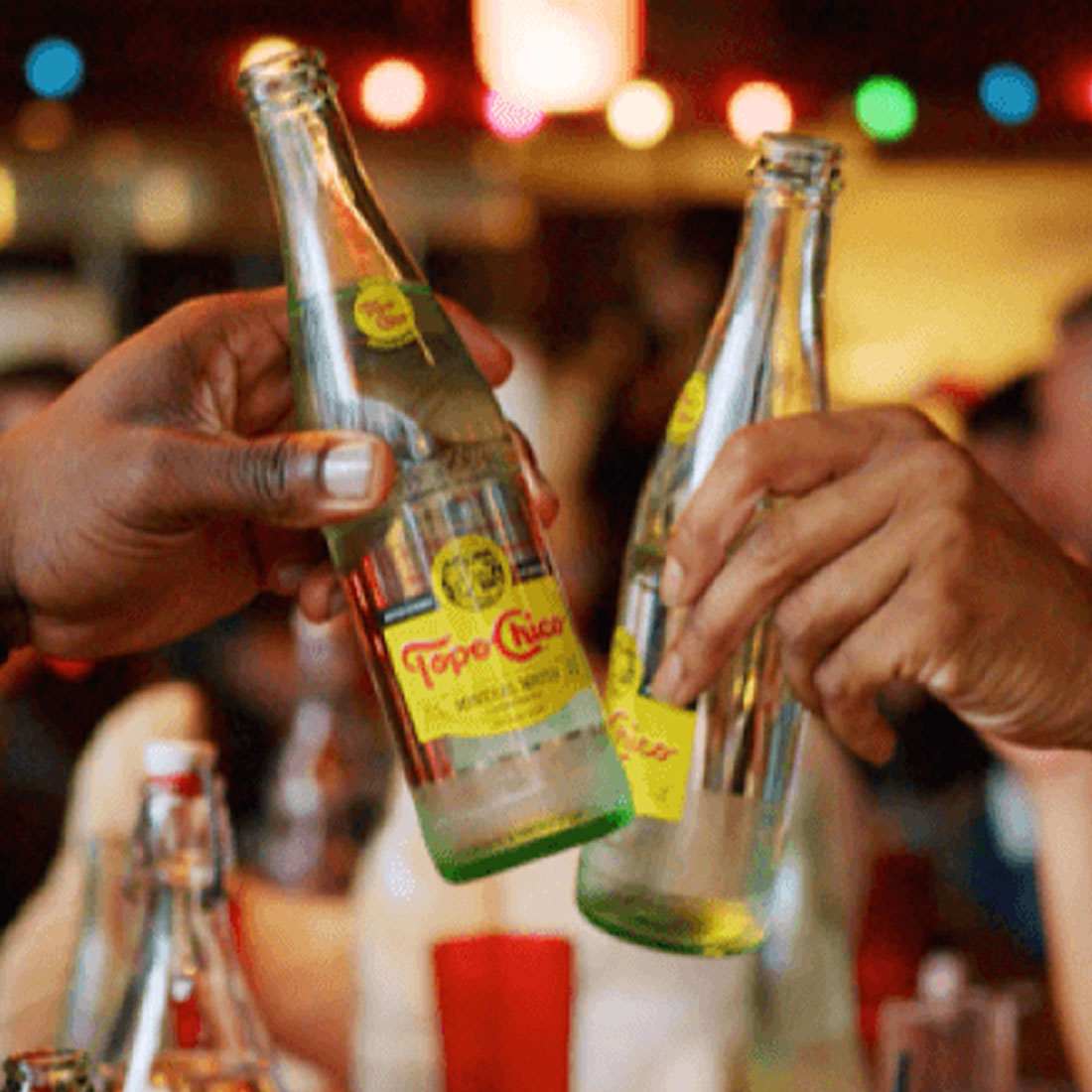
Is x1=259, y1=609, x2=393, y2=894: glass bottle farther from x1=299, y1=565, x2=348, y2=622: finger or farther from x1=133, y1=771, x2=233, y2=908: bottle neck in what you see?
x1=133, y1=771, x2=233, y2=908: bottle neck

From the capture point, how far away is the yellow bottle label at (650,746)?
0.74 meters

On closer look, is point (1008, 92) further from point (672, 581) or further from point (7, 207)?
point (672, 581)

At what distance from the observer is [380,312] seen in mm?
765

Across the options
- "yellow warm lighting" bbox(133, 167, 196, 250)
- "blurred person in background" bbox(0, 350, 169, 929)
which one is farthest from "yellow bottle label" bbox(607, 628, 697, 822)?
"yellow warm lighting" bbox(133, 167, 196, 250)

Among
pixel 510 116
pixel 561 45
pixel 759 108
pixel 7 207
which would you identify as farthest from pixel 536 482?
pixel 7 207

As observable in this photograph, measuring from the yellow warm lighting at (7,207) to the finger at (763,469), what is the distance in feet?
9.92

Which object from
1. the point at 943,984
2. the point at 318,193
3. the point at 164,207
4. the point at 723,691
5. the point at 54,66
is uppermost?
the point at 54,66

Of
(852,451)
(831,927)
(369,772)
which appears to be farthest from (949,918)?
(852,451)

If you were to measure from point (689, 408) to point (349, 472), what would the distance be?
10.4 inches

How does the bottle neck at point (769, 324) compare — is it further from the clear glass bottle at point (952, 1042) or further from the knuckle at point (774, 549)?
the clear glass bottle at point (952, 1042)

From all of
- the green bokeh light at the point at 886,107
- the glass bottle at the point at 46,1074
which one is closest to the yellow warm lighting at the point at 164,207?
the green bokeh light at the point at 886,107

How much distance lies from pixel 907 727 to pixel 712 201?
1420 mm

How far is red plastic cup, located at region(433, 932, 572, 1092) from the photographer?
68 centimetres

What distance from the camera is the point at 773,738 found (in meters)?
0.86
